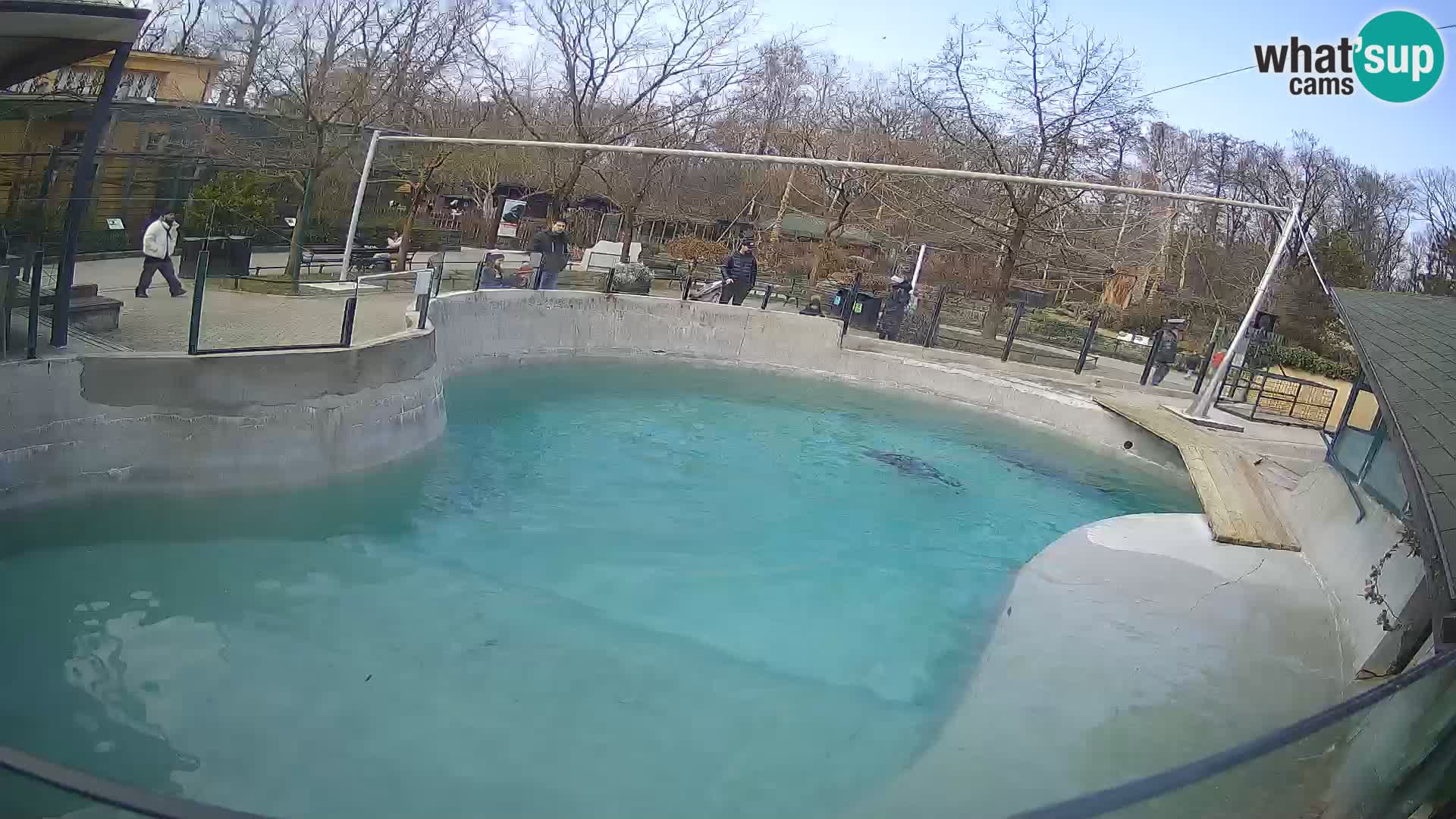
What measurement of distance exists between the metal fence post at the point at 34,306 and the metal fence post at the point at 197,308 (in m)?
1.19

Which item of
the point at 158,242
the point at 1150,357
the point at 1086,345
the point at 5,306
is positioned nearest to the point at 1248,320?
the point at 1086,345

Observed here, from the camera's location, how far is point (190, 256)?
34.4 feet

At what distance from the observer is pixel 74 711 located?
239 inches

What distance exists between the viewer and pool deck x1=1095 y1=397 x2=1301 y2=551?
948 centimetres

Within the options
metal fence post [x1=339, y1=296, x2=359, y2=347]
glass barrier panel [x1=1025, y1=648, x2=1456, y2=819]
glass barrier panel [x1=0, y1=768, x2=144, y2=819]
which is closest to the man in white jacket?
metal fence post [x1=339, y1=296, x2=359, y2=347]

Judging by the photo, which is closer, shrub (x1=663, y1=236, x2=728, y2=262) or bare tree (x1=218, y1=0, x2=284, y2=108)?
bare tree (x1=218, y1=0, x2=284, y2=108)

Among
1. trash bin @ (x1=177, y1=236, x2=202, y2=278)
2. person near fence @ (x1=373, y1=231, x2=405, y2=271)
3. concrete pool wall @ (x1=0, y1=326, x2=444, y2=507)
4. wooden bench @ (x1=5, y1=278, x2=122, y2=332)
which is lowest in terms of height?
concrete pool wall @ (x1=0, y1=326, x2=444, y2=507)

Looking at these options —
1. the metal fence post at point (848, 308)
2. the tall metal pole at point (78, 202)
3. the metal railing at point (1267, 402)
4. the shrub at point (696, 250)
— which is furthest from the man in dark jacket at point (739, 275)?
the tall metal pole at point (78, 202)

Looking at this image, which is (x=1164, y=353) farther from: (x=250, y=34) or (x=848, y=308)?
(x=250, y=34)

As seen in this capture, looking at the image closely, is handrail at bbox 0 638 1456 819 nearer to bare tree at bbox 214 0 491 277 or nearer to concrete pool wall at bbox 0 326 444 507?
concrete pool wall at bbox 0 326 444 507

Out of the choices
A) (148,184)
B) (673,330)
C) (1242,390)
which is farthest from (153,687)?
(1242,390)

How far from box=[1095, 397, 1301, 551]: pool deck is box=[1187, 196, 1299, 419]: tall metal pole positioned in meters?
0.43

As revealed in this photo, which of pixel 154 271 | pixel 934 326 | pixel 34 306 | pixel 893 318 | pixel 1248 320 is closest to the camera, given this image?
pixel 34 306

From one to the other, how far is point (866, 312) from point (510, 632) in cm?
1651
